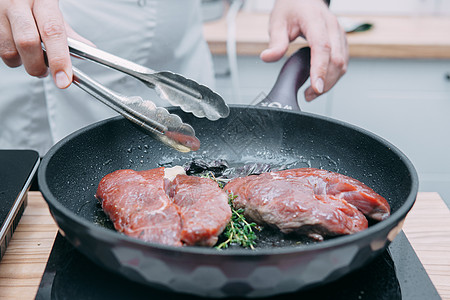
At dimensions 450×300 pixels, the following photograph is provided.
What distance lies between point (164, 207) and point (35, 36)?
18.5 inches

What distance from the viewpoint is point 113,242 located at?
28.4 inches

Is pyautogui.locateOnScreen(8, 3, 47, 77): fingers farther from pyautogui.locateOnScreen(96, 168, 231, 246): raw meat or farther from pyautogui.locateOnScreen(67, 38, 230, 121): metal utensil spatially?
pyautogui.locateOnScreen(96, 168, 231, 246): raw meat

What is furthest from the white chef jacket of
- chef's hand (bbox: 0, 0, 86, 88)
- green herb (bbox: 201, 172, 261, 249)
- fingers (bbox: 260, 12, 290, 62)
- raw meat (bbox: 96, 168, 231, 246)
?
green herb (bbox: 201, 172, 261, 249)

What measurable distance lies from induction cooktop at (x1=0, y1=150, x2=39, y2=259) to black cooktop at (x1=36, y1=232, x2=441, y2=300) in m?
0.14

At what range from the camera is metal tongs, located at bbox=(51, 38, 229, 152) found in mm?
1011

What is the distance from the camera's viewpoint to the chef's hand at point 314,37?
1.39 m

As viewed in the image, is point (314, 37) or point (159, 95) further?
point (314, 37)

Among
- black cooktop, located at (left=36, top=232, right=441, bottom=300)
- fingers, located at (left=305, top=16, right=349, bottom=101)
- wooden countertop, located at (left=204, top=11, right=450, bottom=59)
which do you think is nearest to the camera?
black cooktop, located at (left=36, top=232, right=441, bottom=300)

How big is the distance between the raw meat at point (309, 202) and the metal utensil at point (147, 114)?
162 millimetres

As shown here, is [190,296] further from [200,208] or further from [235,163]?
[235,163]

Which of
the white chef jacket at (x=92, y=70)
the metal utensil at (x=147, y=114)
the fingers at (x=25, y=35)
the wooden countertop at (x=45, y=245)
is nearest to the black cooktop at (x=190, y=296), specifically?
the wooden countertop at (x=45, y=245)

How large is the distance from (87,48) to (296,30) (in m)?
0.80

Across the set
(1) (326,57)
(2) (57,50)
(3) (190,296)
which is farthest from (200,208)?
(1) (326,57)

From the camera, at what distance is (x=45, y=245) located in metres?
1.04
